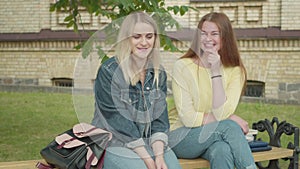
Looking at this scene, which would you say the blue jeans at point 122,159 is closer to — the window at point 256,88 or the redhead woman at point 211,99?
the redhead woman at point 211,99

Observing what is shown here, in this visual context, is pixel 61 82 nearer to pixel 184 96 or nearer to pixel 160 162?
pixel 184 96

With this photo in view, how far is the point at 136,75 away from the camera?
406 cm

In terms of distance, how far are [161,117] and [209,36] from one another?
0.79m

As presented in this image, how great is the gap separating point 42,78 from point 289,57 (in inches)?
214

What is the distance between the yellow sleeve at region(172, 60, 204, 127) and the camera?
4434 millimetres

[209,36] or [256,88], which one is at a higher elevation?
[209,36]

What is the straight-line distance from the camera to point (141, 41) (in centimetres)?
400

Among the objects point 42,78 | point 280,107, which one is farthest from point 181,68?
point 42,78

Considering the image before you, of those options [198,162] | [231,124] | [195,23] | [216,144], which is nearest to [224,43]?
[231,124]

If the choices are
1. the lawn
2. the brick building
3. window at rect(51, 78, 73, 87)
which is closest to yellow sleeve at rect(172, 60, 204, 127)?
the lawn

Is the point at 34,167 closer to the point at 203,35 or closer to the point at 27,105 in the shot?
the point at 203,35

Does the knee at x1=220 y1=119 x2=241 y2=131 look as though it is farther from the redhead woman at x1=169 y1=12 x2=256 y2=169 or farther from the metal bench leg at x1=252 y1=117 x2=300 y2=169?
the metal bench leg at x1=252 y1=117 x2=300 y2=169

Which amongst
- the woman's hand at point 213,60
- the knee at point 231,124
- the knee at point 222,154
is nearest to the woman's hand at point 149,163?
the knee at point 222,154

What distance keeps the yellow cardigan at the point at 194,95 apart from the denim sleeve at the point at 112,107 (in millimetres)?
533
